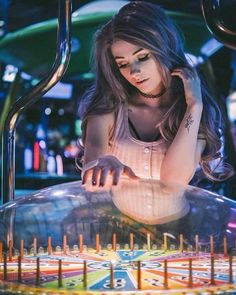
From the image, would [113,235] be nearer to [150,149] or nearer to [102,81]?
[150,149]

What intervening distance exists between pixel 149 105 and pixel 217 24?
78 centimetres

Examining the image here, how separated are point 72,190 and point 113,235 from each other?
0.14 metres

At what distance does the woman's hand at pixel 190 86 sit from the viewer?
1.67m

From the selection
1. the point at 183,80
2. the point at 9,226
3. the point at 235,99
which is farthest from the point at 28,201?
the point at 235,99

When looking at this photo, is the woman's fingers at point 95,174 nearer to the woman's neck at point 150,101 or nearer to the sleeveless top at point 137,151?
the sleeveless top at point 137,151

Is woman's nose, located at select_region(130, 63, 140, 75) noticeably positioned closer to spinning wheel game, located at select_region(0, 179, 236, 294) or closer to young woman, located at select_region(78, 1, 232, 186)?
young woman, located at select_region(78, 1, 232, 186)

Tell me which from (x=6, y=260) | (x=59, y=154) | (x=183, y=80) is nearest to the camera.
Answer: (x=6, y=260)

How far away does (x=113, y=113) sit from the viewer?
5.85 ft

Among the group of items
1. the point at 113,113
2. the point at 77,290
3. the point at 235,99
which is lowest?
the point at 77,290

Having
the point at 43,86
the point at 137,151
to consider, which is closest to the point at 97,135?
the point at 137,151

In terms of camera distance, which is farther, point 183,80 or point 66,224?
point 183,80

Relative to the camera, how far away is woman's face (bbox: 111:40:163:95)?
5.40ft

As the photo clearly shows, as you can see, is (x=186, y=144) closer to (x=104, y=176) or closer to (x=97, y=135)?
(x=97, y=135)

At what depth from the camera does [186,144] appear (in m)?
1.63
